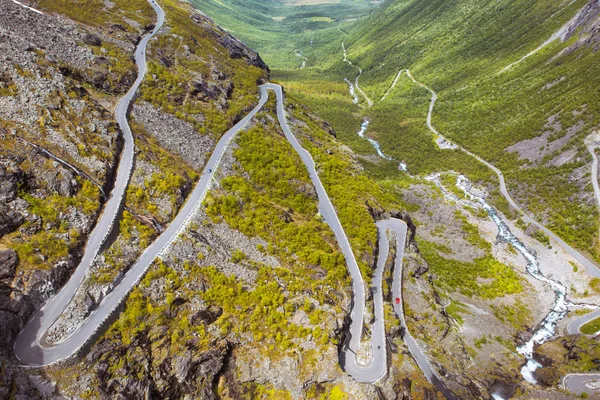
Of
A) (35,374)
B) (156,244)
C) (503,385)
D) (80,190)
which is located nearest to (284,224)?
(156,244)

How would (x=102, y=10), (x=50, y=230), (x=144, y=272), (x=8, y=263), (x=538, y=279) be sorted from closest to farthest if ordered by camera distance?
(x=8, y=263), (x=50, y=230), (x=144, y=272), (x=538, y=279), (x=102, y=10)

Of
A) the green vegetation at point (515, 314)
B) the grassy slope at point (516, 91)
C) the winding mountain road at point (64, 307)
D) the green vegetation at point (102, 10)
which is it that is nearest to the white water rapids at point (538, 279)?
the green vegetation at point (515, 314)

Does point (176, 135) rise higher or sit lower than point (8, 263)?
higher

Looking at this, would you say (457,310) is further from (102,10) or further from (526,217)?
(102,10)

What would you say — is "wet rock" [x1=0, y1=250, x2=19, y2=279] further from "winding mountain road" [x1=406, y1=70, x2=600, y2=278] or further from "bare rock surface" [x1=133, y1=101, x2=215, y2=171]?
"winding mountain road" [x1=406, y1=70, x2=600, y2=278]

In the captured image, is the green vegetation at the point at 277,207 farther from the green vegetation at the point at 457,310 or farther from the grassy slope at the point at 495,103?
the grassy slope at the point at 495,103

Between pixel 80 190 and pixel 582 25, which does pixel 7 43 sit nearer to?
pixel 80 190

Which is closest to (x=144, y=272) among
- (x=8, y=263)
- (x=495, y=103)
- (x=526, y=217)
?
(x=8, y=263)
